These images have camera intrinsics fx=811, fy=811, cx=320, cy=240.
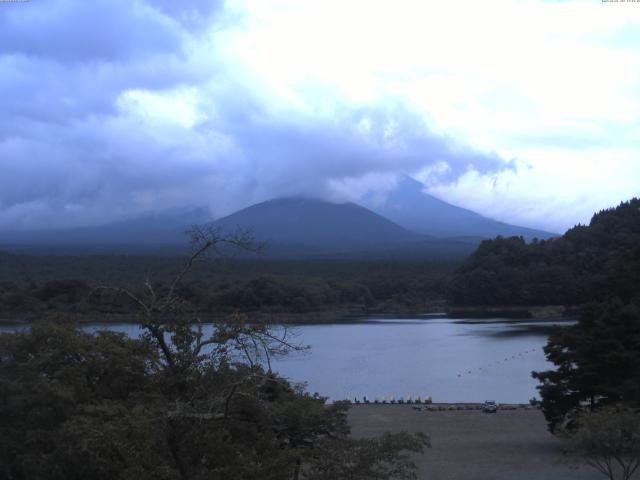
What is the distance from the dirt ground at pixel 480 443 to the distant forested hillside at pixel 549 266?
3788 cm

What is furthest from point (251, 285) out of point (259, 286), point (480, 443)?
point (480, 443)

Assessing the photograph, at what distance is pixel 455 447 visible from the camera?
14.5 meters

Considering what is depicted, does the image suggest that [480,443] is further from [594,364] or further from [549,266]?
[549,266]

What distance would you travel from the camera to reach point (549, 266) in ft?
194

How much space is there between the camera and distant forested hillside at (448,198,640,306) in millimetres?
56812

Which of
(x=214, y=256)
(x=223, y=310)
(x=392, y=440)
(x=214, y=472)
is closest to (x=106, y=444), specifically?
(x=214, y=472)

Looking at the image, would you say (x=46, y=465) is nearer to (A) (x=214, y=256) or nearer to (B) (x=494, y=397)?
(A) (x=214, y=256)

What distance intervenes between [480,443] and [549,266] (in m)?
46.2

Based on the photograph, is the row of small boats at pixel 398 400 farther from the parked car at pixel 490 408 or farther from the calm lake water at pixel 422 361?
the parked car at pixel 490 408

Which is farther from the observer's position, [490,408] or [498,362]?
[498,362]

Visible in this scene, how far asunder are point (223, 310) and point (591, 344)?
3568 cm

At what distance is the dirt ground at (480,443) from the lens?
1235cm

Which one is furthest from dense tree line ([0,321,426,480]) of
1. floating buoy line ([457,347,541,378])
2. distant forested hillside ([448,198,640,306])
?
distant forested hillside ([448,198,640,306])

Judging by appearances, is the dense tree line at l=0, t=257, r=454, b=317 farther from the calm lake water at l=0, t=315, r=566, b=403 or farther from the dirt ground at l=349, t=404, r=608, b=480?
the dirt ground at l=349, t=404, r=608, b=480
